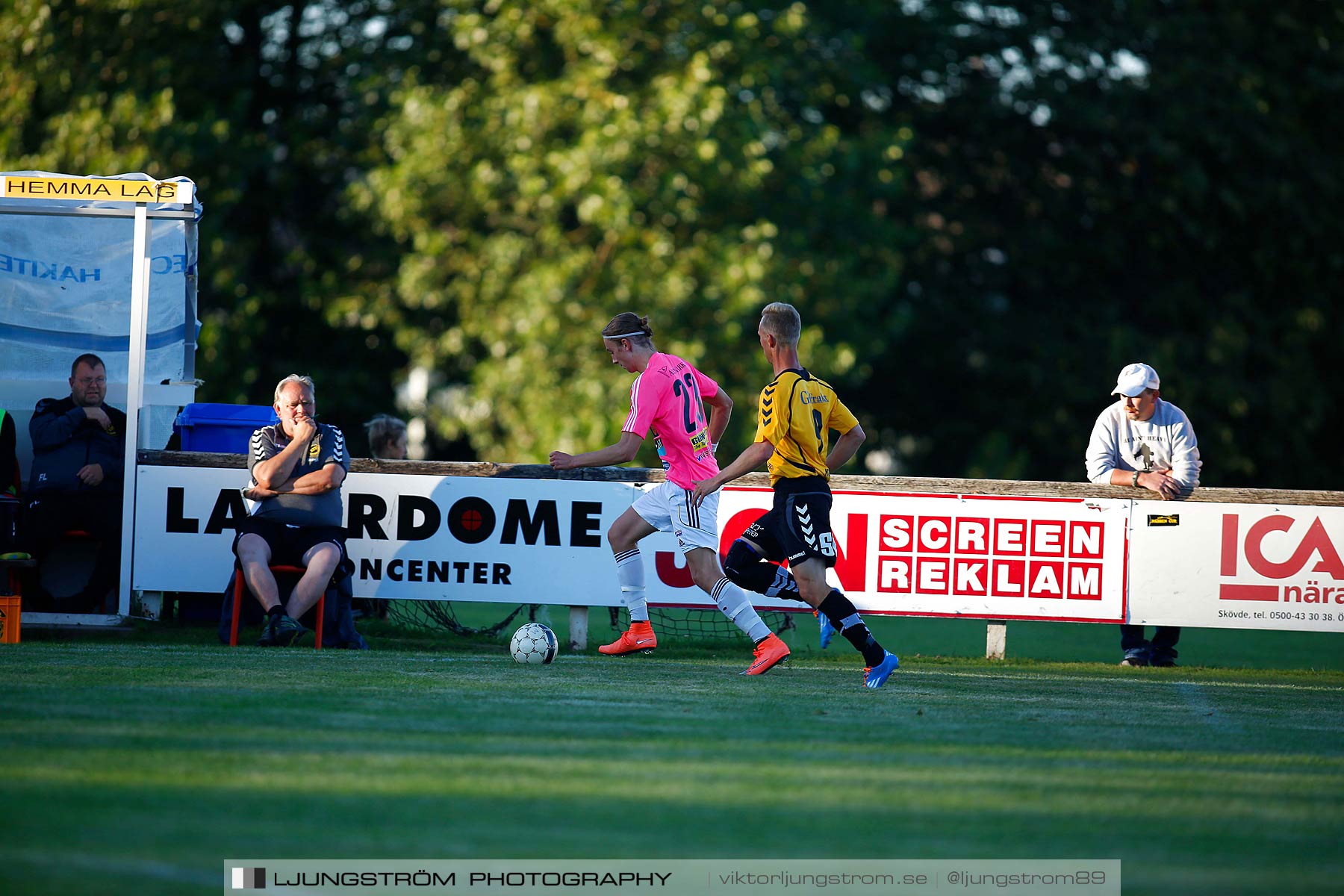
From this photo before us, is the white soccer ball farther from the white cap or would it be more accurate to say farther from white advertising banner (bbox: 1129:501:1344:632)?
the white cap

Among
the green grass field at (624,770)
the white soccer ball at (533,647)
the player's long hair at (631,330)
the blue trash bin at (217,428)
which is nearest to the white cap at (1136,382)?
the green grass field at (624,770)

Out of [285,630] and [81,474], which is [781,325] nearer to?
[285,630]

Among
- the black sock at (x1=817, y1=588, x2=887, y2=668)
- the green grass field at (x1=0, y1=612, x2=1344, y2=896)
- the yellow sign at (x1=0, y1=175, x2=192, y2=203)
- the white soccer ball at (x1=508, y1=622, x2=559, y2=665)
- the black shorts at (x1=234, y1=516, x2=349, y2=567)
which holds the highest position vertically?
the yellow sign at (x1=0, y1=175, x2=192, y2=203)

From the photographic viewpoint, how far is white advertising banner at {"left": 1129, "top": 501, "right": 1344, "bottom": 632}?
11.7m

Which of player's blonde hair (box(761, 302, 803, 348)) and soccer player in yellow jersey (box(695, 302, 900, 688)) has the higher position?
player's blonde hair (box(761, 302, 803, 348))

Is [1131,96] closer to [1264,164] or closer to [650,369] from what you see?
[1264,164]

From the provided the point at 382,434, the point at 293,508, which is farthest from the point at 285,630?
the point at 382,434

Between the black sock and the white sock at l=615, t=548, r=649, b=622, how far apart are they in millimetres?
1699

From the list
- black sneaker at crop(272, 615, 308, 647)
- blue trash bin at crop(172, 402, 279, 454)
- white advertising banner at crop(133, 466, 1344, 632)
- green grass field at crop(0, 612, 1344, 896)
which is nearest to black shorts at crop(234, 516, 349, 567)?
black sneaker at crop(272, 615, 308, 647)

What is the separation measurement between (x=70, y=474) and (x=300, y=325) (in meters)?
16.0

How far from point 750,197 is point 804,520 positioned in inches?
575

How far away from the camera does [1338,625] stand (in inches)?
460

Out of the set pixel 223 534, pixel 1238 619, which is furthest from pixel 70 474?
pixel 1238 619

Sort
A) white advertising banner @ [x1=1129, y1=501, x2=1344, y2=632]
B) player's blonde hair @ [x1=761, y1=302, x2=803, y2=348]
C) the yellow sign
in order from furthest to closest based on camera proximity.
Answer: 1. white advertising banner @ [x1=1129, y1=501, x2=1344, y2=632]
2. the yellow sign
3. player's blonde hair @ [x1=761, y1=302, x2=803, y2=348]
